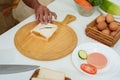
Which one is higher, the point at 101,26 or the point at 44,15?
the point at 101,26

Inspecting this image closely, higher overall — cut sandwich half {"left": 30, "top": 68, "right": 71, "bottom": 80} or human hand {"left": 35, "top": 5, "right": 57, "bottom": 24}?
cut sandwich half {"left": 30, "top": 68, "right": 71, "bottom": 80}

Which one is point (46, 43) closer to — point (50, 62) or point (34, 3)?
point (50, 62)

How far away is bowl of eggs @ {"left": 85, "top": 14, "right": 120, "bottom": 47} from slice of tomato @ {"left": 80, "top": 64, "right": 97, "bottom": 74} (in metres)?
0.17

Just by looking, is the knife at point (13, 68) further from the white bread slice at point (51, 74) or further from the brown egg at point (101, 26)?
the brown egg at point (101, 26)

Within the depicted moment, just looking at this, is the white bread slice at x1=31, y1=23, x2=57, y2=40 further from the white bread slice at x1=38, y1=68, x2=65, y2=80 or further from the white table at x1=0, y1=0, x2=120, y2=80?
the white bread slice at x1=38, y1=68, x2=65, y2=80

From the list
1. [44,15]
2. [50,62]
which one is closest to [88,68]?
[50,62]

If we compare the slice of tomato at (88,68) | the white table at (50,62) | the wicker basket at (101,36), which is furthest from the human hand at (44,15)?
the slice of tomato at (88,68)

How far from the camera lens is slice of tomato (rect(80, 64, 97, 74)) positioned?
0.91m

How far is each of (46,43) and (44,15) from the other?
19cm

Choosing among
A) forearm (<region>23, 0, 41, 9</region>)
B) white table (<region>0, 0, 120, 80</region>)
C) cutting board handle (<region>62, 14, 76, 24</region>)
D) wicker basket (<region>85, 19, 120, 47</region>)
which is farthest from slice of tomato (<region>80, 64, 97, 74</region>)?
forearm (<region>23, 0, 41, 9</region>)

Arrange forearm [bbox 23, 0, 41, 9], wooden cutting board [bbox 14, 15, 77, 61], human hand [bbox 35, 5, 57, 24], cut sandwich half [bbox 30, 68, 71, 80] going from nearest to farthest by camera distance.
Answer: cut sandwich half [bbox 30, 68, 71, 80] → wooden cutting board [bbox 14, 15, 77, 61] → human hand [bbox 35, 5, 57, 24] → forearm [bbox 23, 0, 41, 9]

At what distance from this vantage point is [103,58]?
982mm

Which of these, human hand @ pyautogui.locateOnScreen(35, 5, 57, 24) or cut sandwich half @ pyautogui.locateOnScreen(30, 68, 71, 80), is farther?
human hand @ pyautogui.locateOnScreen(35, 5, 57, 24)

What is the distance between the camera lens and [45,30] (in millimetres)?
1062
